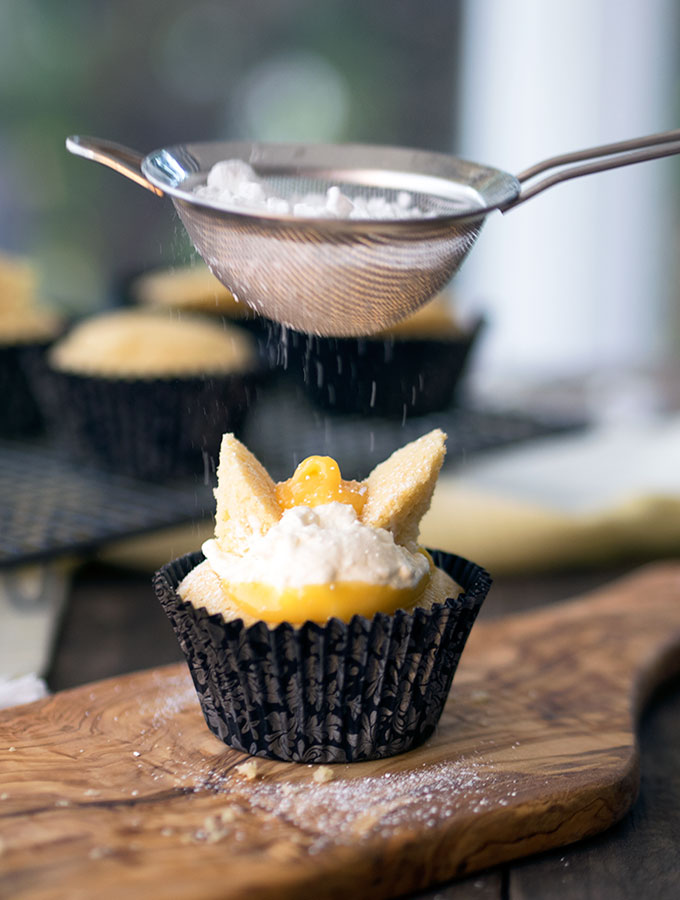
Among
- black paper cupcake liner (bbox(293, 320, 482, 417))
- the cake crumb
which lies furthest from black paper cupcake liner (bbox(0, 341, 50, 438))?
the cake crumb

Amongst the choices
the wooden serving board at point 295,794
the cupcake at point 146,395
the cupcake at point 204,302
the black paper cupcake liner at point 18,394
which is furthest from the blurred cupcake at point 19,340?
the wooden serving board at point 295,794

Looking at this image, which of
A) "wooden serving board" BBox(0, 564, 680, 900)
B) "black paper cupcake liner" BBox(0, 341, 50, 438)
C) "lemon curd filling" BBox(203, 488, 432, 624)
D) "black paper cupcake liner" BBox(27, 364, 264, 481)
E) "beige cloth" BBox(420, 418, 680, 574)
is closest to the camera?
"wooden serving board" BBox(0, 564, 680, 900)

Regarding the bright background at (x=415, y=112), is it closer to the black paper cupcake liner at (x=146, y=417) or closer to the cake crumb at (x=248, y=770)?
the black paper cupcake liner at (x=146, y=417)

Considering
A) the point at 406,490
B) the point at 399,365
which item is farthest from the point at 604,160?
the point at 399,365

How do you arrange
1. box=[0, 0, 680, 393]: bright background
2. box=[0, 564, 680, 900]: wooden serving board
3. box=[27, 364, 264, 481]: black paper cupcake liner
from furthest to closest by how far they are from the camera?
box=[0, 0, 680, 393]: bright background < box=[27, 364, 264, 481]: black paper cupcake liner < box=[0, 564, 680, 900]: wooden serving board

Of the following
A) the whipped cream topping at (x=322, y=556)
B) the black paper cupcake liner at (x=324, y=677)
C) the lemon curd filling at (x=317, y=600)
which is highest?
the whipped cream topping at (x=322, y=556)

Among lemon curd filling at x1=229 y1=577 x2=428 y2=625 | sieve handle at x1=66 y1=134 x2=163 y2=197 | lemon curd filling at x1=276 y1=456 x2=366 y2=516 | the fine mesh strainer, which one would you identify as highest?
sieve handle at x1=66 y1=134 x2=163 y2=197

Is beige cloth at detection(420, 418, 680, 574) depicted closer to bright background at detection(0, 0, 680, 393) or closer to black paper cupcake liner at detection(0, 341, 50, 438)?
black paper cupcake liner at detection(0, 341, 50, 438)
